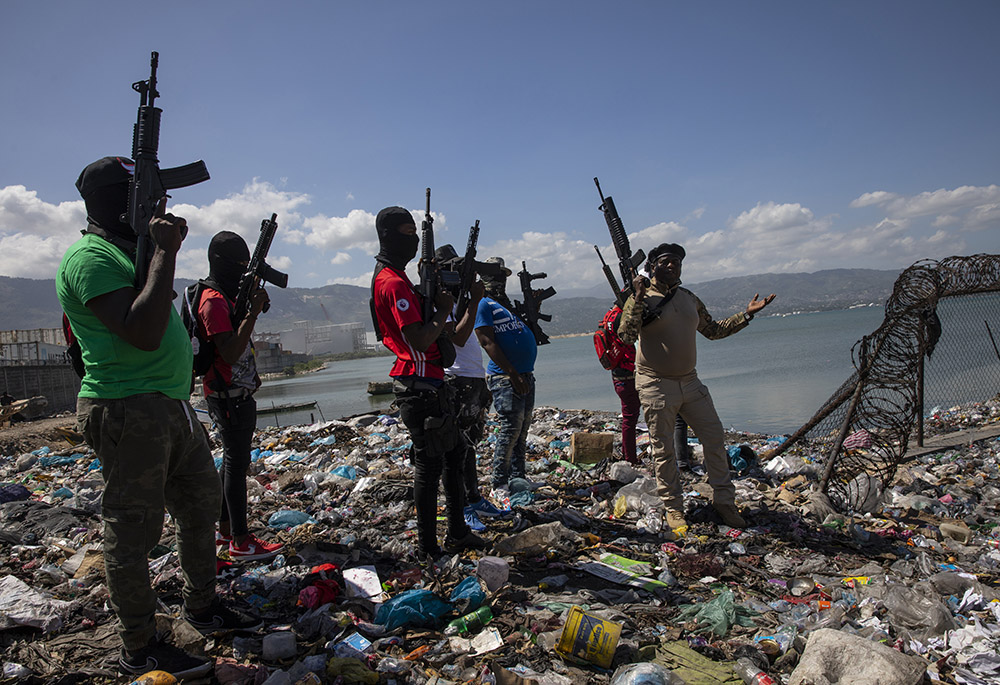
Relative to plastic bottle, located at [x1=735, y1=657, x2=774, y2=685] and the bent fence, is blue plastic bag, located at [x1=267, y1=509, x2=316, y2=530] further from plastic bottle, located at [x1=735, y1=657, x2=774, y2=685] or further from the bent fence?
the bent fence

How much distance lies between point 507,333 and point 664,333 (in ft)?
4.04

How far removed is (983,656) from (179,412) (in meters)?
3.31

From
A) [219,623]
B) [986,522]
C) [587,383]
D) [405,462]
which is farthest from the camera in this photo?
[587,383]

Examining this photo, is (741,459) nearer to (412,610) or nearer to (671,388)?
(671,388)

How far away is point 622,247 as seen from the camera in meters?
4.55

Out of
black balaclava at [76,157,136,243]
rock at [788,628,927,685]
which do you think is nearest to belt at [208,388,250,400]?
black balaclava at [76,157,136,243]

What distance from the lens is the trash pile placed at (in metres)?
2.24

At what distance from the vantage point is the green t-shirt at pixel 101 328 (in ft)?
6.47

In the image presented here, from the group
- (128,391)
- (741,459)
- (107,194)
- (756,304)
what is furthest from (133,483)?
(741,459)

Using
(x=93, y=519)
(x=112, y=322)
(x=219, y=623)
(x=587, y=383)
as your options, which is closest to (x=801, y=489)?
(x=219, y=623)

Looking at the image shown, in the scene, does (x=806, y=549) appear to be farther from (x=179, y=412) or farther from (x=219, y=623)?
(x=179, y=412)

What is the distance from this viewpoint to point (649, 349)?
4152mm

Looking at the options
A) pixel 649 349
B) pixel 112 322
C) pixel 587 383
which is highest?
pixel 112 322

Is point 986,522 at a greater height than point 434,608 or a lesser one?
lesser
